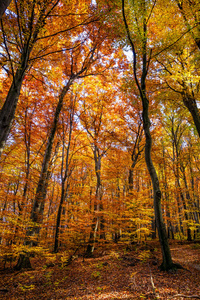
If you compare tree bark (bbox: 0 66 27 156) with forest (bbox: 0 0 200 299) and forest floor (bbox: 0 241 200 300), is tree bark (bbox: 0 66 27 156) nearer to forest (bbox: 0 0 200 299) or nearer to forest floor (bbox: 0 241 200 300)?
forest (bbox: 0 0 200 299)

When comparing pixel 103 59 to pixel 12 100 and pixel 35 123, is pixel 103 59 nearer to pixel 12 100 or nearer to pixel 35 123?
pixel 35 123

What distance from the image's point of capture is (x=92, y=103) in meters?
10.9

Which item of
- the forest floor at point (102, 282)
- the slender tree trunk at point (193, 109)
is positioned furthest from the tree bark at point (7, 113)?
the slender tree trunk at point (193, 109)

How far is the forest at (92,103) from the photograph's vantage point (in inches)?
190

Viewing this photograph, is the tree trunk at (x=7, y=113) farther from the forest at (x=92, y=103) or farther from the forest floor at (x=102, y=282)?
the forest floor at (x=102, y=282)

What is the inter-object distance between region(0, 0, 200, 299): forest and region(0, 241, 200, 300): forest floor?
0.98ft

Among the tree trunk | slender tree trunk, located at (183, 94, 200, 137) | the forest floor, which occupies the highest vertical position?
slender tree trunk, located at (183, 94, 200, 137)

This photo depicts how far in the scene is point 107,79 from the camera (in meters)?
10.9

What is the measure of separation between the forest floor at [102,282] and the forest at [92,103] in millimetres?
299

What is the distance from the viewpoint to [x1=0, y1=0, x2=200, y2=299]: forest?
15.9ft

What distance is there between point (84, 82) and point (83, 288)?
38.3ft

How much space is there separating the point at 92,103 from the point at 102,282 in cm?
997

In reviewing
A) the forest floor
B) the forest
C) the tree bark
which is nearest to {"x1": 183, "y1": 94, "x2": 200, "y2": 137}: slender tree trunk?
the forest

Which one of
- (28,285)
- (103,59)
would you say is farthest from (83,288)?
(103,59)
